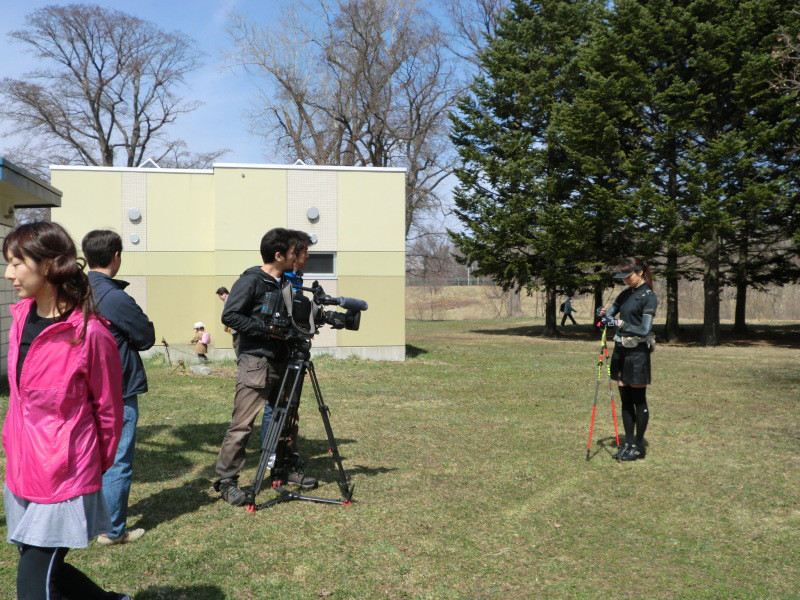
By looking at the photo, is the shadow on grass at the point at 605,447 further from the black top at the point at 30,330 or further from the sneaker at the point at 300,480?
the black top at the point at 30,330

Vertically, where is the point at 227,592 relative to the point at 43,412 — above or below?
below

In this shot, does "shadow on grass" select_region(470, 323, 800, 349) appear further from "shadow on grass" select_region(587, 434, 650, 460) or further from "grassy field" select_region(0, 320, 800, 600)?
"shadow on grass" select_region(587, 434, 650, 460)

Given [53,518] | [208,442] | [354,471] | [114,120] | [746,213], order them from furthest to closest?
[114,120] < [746,213] < [208,442] < [354,471] < [53,518]

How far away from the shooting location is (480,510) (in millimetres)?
5676

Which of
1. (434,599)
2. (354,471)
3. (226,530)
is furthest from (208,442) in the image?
(434,599)

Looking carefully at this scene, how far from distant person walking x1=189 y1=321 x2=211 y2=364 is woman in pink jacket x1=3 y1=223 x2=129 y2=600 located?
12942mm

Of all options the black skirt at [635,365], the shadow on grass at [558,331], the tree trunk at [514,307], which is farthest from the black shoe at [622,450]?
the tree trunk at [514,307]

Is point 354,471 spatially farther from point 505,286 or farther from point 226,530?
point 505,286

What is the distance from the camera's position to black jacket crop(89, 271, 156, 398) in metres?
4.62

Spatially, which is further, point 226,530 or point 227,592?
point 226,530

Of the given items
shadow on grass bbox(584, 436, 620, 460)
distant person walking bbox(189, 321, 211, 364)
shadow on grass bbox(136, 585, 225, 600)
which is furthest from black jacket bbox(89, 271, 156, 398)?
distant person walking bbox(189, 321, 211, 364)

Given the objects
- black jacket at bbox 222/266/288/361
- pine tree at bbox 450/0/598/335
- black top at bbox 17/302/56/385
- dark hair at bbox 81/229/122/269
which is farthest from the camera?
pine tree at bbox 450/0/598/335

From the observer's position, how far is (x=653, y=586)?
14.0 ft

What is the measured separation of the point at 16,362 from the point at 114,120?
38259 mm
